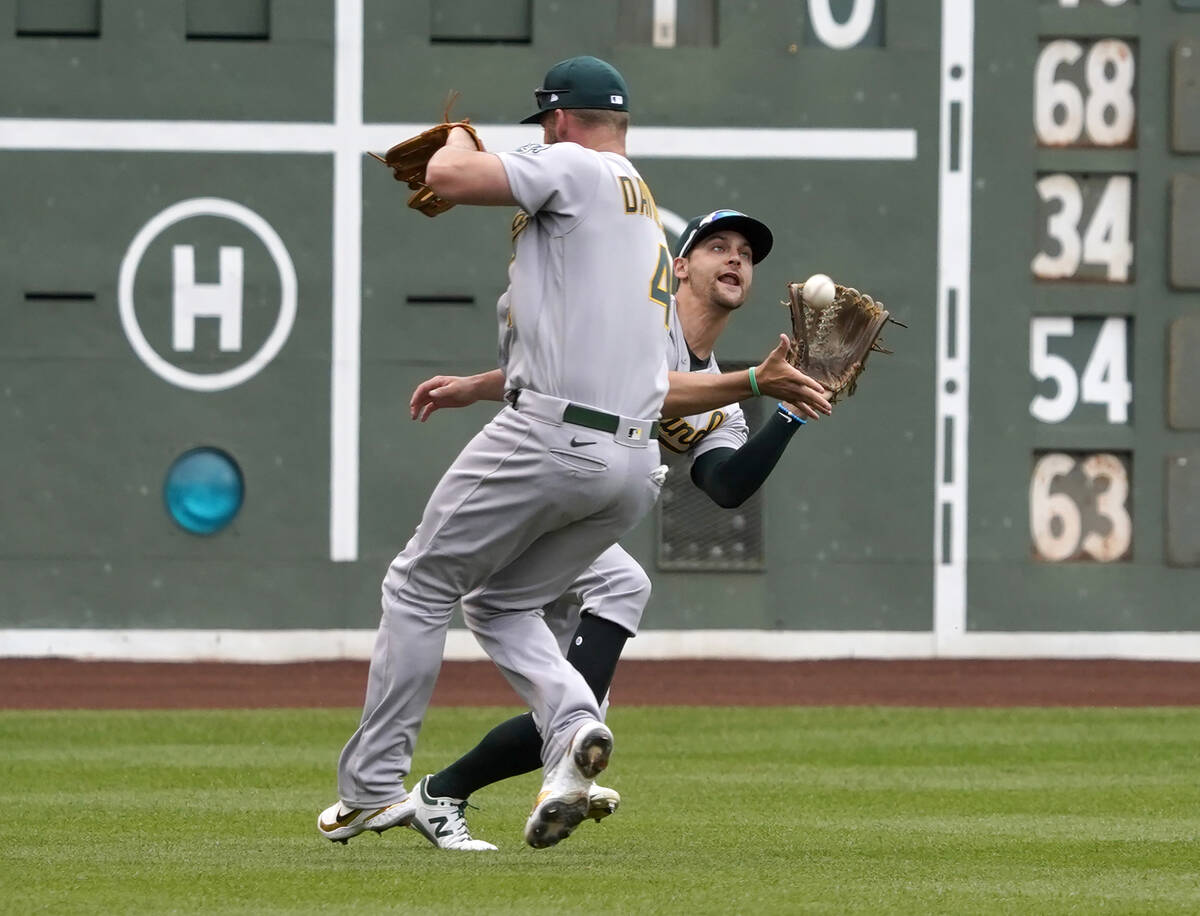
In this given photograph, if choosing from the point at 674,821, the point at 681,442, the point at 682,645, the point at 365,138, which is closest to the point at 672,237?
the point at 365,138

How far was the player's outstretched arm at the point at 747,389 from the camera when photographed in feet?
18.1

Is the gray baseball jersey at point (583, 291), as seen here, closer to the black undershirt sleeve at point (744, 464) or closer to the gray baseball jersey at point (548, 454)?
the gray baseball jersey at point (548, 454)

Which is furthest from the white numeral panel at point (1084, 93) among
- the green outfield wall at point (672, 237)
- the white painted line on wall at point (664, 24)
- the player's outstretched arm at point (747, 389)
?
the player's outstretched arm at point (747, 389)

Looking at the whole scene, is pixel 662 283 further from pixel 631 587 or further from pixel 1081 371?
pixel 1081 371

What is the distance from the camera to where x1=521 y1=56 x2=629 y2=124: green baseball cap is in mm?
5605

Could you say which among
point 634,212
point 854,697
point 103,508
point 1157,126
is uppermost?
point 1157,126

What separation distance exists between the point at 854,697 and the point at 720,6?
488 centimetres

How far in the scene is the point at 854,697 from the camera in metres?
13.6

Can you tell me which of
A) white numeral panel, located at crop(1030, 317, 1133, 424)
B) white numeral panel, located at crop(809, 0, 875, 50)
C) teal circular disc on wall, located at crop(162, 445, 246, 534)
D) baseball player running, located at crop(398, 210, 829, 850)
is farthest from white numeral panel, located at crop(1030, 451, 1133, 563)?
baseball player running, located at crop(398, 210, 829, 850)

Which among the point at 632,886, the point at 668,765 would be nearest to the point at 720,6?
the point at 668,765

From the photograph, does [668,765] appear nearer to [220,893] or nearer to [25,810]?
[25,810]

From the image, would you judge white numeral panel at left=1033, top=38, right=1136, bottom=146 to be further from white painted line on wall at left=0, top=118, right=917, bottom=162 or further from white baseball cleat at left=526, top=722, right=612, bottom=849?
white baseball cleat at left=526, top=722, right=612, bottom=849

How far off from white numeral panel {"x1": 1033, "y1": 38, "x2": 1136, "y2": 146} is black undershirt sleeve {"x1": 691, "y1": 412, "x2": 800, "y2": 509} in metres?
9.67

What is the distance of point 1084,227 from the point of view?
1527cm
